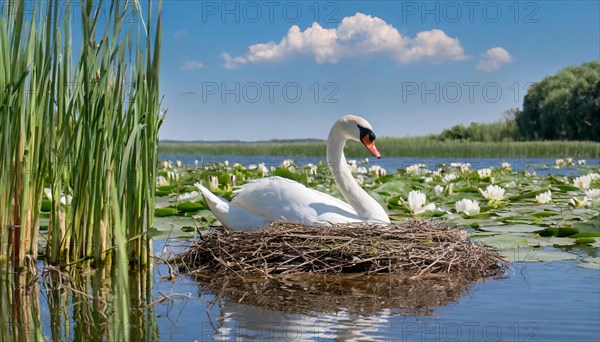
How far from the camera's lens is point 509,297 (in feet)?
14.3

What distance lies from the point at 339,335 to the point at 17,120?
2727 mm

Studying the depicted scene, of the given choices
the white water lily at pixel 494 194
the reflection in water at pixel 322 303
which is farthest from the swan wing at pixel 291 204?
the white water lily at pixel 494 194

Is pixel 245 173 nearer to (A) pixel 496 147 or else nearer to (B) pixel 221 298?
(B) pixel 221 298

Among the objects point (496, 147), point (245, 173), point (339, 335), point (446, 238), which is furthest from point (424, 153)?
point (339, 335)

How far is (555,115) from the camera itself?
45875mm

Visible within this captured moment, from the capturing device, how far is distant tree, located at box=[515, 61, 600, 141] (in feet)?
146

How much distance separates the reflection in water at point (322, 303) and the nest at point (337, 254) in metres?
0.11

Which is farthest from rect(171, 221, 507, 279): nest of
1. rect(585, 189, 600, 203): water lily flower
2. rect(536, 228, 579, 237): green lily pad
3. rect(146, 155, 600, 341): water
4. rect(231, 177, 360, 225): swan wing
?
rect(585, 189, 600, 203): water lily flower

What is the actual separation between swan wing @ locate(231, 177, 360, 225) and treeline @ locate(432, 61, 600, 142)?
40.1m

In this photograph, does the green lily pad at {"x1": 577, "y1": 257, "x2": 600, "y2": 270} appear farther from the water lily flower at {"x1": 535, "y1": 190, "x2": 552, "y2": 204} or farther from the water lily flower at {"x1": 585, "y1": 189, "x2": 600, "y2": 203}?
the water lily flower at {"x1": 535, "y1": 190, "x2": 552, "y2": 204}

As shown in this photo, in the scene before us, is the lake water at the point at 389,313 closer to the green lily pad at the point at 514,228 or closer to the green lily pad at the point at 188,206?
the green lily pad at the point at 514,228

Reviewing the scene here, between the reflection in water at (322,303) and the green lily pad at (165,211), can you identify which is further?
the green lily pad at (165,211)

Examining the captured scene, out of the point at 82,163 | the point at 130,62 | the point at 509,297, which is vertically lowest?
the point at 509,297

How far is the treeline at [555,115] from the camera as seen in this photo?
1752 inches
